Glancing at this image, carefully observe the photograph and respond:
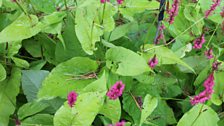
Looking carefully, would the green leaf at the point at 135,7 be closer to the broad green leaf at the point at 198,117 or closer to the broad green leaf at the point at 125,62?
the broad green leaf at the point at 125,62

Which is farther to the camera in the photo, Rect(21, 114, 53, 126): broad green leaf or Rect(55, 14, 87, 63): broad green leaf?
Rect(55, 14, 87, 63): broad green leaf

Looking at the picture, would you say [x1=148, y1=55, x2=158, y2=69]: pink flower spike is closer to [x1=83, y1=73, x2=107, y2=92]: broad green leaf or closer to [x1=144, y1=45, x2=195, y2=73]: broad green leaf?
[x1=144, y1=45, x2=195, y2=73]: broad green leaf

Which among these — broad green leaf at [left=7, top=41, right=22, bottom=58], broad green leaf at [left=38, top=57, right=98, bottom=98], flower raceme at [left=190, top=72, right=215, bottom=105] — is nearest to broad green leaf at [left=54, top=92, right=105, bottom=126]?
broad green leaf at [left=38, top=57, right=98, bottom=98]

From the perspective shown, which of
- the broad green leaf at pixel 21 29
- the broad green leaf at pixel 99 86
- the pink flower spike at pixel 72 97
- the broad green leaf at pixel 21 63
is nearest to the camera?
the pink flower spike at pixel 72 97

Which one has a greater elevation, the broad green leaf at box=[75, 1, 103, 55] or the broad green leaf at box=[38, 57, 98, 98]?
the broad green leaf at box=[75, 1, 103, 55]

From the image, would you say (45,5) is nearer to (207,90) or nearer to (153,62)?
(153,62)

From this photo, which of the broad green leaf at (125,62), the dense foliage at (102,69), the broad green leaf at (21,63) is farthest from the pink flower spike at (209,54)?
the broad green leaf at (21,63)
